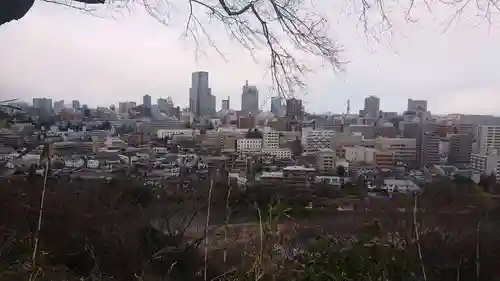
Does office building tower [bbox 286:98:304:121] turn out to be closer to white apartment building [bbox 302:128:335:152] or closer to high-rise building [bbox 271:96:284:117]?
high-rise building [bbox 271:96:284:117]

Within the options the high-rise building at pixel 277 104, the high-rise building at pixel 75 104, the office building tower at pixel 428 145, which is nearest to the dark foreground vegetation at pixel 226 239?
the high-rise building at pixel 277 104

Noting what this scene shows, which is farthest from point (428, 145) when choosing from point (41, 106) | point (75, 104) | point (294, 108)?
point (41, 106)

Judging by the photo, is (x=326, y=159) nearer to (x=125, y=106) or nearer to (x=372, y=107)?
(x=372, y=107)

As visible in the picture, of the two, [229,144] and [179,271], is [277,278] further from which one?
[229,144]

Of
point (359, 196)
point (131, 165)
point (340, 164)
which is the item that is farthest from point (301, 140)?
point (131, 165)

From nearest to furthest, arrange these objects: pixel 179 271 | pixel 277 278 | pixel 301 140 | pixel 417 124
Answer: pixel 277 278
pixel 179 271
pixel 301 140
pixel 417 124
